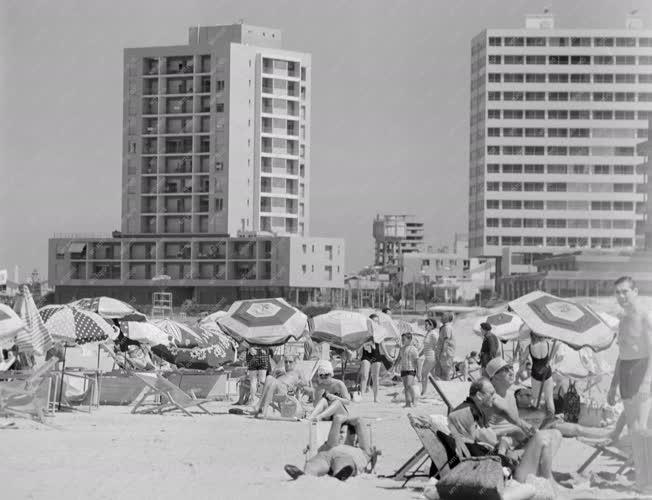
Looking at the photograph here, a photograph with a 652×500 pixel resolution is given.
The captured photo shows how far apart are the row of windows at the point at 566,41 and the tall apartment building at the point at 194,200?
2604cm

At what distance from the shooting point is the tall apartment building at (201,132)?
90812 millimetres

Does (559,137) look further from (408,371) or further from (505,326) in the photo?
(408,371)

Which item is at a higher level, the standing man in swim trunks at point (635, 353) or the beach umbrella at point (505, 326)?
the standing man in swim trunks at point (635, 353)

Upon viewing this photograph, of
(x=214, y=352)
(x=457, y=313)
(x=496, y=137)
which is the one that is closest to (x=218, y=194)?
(x=457, y=313)

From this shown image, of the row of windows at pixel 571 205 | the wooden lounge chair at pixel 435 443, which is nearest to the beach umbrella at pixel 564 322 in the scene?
the wooden lounge chair at pixel 435 443

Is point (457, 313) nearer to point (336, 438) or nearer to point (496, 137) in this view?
point (496, 137)

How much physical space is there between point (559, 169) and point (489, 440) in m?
104

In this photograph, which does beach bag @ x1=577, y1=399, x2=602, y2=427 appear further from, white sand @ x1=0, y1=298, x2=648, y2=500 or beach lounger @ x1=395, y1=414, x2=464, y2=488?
beach lounger @ x1=395, y1=414, x2=464, y2=488

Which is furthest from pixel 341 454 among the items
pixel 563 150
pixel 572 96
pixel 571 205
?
pixel 572 96

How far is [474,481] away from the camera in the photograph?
340 inches

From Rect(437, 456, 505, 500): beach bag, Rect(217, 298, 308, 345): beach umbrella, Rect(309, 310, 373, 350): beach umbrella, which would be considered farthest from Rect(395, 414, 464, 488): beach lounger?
Rect(309, 310, 373, 350): beach umbrella

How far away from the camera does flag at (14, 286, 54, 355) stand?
14.4m

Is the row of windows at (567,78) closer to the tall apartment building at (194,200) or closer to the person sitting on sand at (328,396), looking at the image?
the tall apartment building at (194,200)

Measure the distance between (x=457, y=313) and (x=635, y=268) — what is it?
14131 mm
